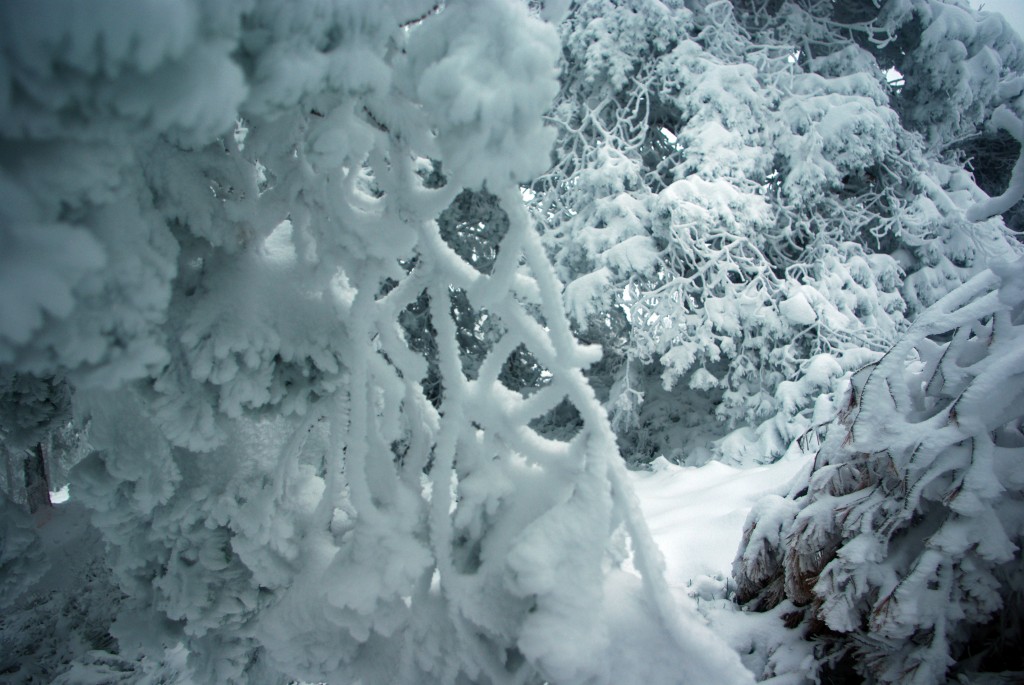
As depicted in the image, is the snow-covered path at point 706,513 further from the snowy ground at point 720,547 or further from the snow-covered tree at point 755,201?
the snow-covered tree at point 755,201

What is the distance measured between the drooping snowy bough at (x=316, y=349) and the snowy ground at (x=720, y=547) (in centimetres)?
33

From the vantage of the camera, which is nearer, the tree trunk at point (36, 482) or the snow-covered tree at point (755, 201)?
the tree trunk at point (36, 482)

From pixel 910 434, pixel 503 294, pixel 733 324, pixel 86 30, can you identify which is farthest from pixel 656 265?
pixel 86 30

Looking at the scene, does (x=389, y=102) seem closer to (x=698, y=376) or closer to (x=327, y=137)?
(x=327, y=137)

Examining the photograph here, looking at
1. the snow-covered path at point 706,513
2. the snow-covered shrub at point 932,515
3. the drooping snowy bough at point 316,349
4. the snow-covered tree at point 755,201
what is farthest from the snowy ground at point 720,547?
the snow-covered tree at point 755,201

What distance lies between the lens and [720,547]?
2.58 meters

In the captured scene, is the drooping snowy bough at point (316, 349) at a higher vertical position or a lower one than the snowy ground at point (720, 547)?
higher

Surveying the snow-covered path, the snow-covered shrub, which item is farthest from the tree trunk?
the snow-covered shrub

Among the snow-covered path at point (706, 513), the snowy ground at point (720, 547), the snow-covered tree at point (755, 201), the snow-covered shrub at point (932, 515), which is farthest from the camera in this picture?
the snow-covered tree at point (755, 201)

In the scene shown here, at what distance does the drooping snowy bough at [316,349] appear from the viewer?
61 cm

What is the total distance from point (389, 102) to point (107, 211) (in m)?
0.42

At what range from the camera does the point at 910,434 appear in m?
1.48

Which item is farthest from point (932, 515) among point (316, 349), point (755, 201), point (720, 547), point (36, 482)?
point (755, 201)

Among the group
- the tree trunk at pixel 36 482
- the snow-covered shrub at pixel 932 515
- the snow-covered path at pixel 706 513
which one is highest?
the snow-covered shrub at pixel 932 515
